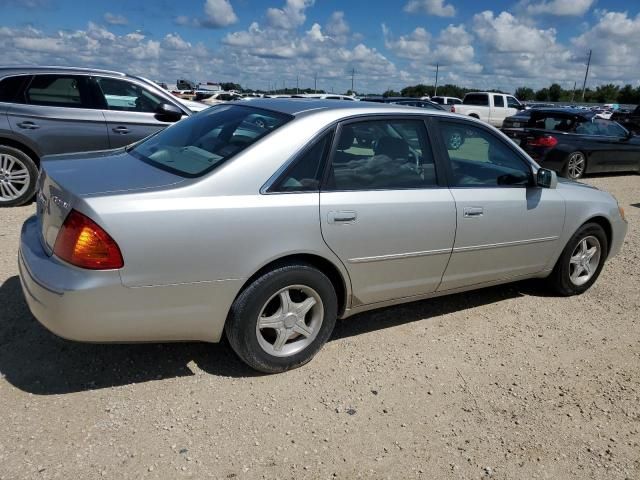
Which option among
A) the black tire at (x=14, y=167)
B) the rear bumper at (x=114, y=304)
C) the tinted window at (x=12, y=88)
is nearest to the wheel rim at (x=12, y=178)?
the black tire at (x=14, y=167)

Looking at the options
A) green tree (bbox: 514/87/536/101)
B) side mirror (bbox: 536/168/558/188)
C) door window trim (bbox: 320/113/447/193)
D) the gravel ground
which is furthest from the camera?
green tree (bbox: 514/87/536/101)

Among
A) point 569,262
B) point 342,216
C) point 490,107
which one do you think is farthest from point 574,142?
point 490,107

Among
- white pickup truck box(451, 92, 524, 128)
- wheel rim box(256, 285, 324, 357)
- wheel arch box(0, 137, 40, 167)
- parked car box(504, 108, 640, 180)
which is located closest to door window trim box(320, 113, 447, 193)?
wheel rim box(256, 285, 324, 357)

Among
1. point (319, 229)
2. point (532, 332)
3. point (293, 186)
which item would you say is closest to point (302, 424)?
point (319, 229)

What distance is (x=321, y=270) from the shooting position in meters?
3.27

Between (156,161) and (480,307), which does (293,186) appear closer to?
(156,161)

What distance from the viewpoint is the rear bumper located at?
2592mm

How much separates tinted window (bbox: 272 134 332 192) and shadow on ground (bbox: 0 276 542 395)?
1.14 meters

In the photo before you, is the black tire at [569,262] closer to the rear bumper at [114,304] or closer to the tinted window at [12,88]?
the rear bumper at [114,304]

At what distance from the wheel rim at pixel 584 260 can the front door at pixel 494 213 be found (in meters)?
0.46

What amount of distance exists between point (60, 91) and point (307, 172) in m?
5.03

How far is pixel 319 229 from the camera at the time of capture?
121 inches

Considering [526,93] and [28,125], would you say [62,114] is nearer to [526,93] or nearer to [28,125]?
[28,125]

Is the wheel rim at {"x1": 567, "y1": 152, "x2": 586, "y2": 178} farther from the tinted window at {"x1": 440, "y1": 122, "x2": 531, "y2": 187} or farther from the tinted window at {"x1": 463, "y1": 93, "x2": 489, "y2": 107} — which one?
the tinted window at {"x1": 463, "y1": 93, "x2": 489, "y2": 107}
